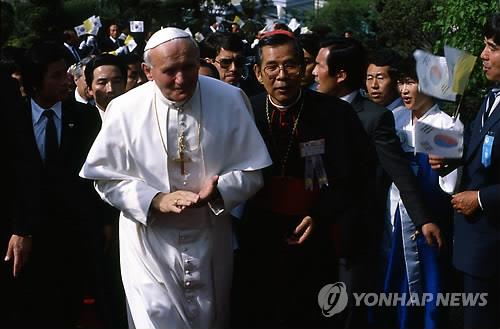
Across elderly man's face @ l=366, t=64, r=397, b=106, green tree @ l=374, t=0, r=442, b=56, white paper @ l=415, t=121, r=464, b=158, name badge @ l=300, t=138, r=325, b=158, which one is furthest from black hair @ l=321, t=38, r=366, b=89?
green tree @ l=374, t=0, r=442, b=56

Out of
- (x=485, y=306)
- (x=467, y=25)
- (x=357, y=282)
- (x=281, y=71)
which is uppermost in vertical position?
(x=281, y=71)

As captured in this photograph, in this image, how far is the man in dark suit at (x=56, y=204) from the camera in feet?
19.4

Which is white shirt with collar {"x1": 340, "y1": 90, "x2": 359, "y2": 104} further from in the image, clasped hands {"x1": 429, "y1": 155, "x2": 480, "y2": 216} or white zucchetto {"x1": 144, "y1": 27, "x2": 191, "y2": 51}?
white zucchetto {"x1": 144, "y1": 27, "x2": 191, "y2": 51}

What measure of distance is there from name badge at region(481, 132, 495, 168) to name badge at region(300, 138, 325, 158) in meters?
0.96

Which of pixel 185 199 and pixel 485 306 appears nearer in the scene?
pixel 185 199

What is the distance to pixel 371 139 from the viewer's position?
5.93m

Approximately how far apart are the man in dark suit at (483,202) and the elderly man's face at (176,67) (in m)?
1.45

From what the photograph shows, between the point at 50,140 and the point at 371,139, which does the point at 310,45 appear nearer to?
the point at 371,139

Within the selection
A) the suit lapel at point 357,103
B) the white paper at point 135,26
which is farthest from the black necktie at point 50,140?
the white paper at point 135,26

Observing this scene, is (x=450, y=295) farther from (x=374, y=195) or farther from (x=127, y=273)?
(x=127, y=273)

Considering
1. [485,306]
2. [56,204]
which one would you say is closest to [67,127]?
[56,204]

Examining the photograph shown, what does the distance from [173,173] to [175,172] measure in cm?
1

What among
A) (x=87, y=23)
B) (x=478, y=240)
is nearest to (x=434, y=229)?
(x=478, y=240)

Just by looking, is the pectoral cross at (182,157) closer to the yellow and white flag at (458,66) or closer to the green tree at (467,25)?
the yellow and white flag at (458,66)
